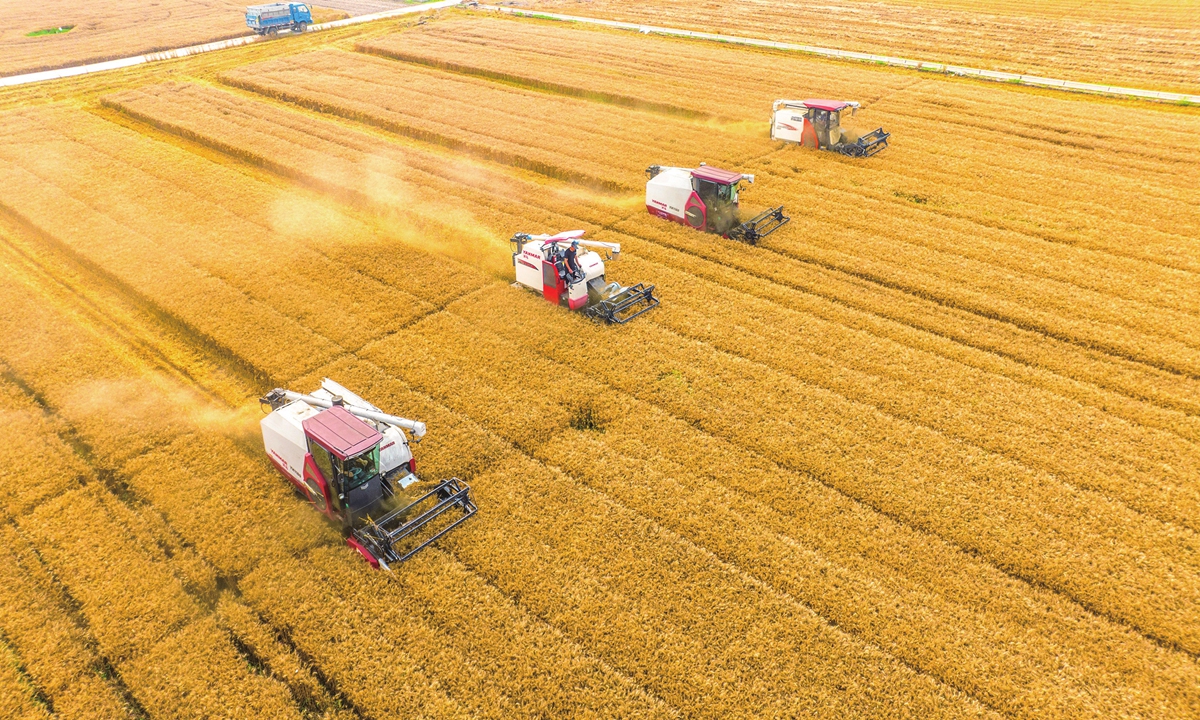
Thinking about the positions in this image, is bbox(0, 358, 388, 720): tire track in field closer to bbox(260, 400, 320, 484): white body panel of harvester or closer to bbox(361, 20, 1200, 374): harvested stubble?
bbox(260, 400, 320, 484): white body panel of harvester

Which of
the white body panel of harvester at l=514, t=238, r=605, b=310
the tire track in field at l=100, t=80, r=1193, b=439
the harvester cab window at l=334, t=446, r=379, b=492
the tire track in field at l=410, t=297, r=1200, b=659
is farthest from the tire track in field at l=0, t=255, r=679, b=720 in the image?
the tire track in field at l=100, t=80, r=1193, b=439

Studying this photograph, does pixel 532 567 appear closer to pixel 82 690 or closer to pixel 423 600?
pixel 423 600

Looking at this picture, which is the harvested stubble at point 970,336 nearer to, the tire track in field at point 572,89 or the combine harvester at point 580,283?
the combine harvester at point 580,283

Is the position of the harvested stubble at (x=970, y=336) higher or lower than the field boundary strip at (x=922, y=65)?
lower

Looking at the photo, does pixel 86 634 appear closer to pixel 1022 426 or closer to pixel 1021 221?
pixel 1022 426

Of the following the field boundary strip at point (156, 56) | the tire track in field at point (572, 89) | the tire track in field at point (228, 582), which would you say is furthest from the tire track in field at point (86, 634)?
the field boundary strip at point (156, 56)

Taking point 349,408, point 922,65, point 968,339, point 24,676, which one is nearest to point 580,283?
A: point 349,408
